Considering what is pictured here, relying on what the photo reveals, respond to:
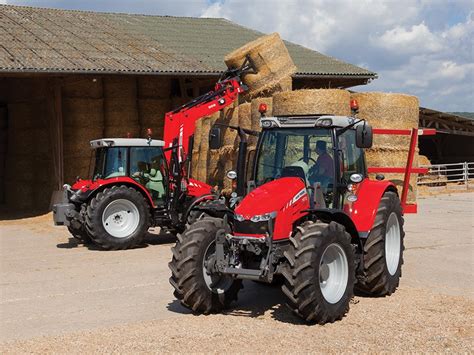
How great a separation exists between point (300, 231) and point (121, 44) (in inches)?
539

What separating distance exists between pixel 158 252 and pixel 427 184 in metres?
15.1

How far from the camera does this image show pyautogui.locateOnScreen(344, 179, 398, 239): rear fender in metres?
7.10

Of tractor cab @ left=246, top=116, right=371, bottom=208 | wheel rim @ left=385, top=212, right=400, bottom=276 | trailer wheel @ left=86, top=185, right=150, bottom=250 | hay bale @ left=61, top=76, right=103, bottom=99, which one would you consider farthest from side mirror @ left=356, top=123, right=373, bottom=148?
hay bale @ left=61, top=76, right=103, bottom=99

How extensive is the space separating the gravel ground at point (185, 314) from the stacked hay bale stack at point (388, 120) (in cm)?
253

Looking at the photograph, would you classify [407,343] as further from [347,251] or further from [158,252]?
[158,252]

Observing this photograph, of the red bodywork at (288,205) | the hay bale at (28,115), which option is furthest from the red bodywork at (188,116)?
the hay bale at (28,115)

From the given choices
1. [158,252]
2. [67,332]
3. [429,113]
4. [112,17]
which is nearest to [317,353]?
[67,332]

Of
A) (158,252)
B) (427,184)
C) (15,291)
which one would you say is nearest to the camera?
(15,291)

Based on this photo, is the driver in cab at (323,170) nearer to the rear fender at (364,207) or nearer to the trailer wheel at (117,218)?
the rear fender at (364,207)

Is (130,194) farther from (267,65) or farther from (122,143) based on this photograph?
(267,65)

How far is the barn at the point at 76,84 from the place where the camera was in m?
16.3

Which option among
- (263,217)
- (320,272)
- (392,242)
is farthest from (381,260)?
(263,217)

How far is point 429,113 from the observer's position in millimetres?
26016

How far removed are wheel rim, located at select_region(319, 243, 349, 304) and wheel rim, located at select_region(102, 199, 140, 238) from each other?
555 cm
